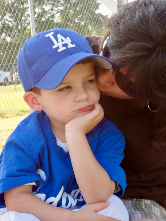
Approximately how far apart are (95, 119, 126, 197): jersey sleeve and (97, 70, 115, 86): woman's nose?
0.81 feet

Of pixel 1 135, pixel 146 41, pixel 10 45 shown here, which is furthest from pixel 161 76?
pixel 10 45

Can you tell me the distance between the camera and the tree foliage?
4.59m

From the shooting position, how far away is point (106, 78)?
52.1 inches

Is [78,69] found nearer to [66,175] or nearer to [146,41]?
[146,41]

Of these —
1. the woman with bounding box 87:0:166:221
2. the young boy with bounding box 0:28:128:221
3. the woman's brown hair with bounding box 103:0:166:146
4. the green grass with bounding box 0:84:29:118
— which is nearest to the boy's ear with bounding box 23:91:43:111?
the young boy with bounding box 0:28:128:221

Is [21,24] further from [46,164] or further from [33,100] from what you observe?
[46,164]

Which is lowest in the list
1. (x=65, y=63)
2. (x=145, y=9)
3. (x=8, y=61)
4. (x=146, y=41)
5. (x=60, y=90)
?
(x=8, y=61)

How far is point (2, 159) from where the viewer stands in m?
1.25

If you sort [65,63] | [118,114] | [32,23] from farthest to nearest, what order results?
[32,23] < [118,114] < [65,63]

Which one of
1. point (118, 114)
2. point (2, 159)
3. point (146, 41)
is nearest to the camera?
point (146, 41)

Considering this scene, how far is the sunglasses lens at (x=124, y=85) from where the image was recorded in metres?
1.18

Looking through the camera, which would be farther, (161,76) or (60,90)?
(60,90)

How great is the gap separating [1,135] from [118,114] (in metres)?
2.71

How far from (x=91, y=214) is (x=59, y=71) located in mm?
652
